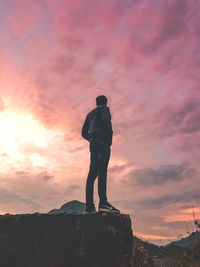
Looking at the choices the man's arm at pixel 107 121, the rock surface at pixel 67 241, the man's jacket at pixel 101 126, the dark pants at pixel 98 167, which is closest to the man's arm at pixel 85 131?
the man's jacket at pixel 101 126

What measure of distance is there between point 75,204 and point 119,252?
104258 millimetres

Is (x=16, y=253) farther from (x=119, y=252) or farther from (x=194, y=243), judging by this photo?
(x=194, y=243)

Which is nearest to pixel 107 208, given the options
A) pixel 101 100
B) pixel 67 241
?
pixel 67 241

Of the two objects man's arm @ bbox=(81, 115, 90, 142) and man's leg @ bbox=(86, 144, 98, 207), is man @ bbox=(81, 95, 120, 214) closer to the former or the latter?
man's leg @ bbox=(86, 144, 98, 207)

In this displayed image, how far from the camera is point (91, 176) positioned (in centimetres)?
688

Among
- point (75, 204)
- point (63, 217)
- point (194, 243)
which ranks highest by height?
point (75, 204)

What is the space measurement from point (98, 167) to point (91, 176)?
28 cm

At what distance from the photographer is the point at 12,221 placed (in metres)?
6.46

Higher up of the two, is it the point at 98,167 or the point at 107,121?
the point at 107,121

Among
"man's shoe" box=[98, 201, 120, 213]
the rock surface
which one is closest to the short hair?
"man's shoe" box=[98, 201, 120, 213]

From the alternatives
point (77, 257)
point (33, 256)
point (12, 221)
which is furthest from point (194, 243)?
point (12, 221)

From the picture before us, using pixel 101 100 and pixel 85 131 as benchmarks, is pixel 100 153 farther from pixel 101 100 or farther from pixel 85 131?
pixel 101 100

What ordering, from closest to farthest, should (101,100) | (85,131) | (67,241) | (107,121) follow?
1. (67,241)
2. (107,121)
3. (101,100)
4. (85,131)

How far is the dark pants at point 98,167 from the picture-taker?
679 centimetres
